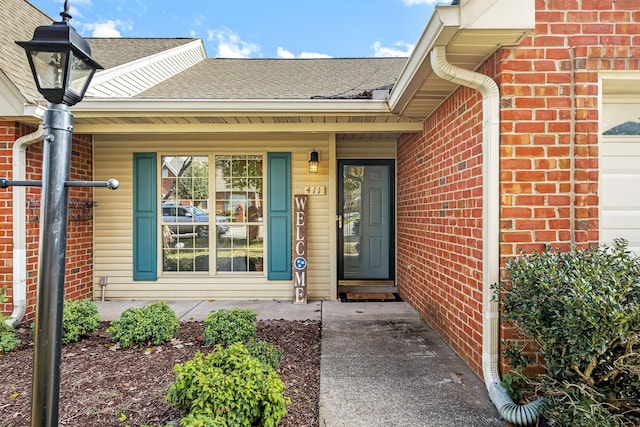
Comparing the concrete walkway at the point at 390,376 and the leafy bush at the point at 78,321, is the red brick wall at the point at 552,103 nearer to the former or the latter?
the concrete walkway at the point at 390,376

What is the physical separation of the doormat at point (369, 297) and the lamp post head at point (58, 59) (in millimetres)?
4184

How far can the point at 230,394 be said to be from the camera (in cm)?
186

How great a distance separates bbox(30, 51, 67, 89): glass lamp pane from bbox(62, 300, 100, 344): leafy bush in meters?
2.59

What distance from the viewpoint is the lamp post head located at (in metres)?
1.55

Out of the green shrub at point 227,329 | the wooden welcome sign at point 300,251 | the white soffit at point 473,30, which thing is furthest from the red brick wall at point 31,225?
the white soffit at point 473,30

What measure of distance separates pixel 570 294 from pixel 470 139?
145 cm

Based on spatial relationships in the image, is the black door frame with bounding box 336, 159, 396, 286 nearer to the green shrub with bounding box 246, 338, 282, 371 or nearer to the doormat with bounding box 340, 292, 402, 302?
the doormat with bounding box 340, 292, 402, 302

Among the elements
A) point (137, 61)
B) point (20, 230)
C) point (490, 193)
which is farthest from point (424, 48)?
point (137, 61)

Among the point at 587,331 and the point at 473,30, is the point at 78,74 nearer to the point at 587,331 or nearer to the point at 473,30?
the point at 473,30

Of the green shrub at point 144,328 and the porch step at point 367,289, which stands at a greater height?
the green shrub at point 144,328

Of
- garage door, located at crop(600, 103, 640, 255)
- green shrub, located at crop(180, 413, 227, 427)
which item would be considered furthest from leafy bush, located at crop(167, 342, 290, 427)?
garage door, located at crop(600, 103, 640, 255)

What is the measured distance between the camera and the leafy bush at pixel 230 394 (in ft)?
5.96

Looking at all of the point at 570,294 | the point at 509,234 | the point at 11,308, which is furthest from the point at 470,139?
the point at 11,308

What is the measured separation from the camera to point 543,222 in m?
2.43
